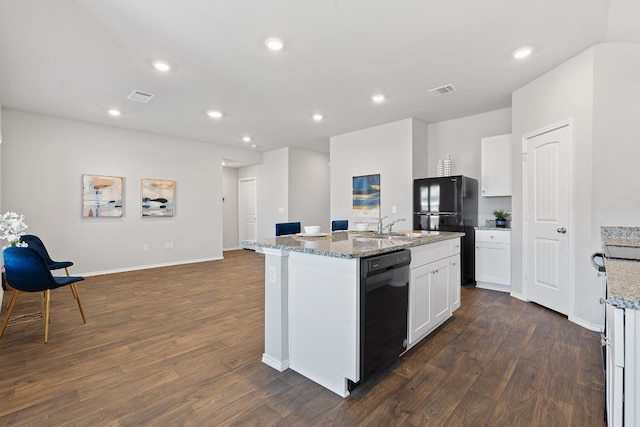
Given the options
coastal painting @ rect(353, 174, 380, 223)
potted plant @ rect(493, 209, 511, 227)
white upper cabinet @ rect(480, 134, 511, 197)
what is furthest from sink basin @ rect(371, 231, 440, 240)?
coastal painting @ rect(353, 174, 380, 223)

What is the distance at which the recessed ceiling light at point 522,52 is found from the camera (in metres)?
2.91

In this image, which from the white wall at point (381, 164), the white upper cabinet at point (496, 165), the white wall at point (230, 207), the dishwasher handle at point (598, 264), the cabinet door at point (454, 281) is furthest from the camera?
the white wall at point (230, 207)

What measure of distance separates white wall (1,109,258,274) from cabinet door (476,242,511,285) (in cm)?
544

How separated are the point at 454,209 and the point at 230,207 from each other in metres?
6.39

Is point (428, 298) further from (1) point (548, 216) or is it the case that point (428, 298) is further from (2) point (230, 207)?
(2) point (230, 207)

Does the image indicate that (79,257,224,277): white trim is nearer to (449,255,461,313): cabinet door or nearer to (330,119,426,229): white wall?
(330,119,426,229): white wall

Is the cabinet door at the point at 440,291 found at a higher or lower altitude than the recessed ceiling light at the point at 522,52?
lower

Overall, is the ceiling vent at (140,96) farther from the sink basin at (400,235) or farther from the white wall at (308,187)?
the white wall at (308,187)

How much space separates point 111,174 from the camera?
5.54 metres

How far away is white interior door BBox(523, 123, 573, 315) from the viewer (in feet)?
10.5

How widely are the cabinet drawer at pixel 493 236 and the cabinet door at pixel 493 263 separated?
0.06 m

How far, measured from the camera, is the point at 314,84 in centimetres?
372

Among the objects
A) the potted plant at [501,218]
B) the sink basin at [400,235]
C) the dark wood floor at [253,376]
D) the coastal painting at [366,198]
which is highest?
the coastal painting at [366,198]

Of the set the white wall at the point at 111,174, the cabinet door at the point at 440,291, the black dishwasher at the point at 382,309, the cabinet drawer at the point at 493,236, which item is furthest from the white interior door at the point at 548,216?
the white wall at the point at 111,174
